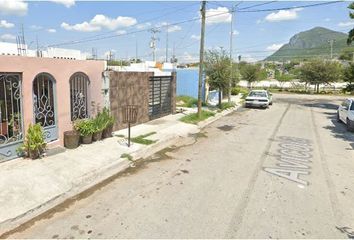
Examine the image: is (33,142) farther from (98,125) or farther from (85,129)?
(98,125)

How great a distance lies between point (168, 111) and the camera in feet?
59.7

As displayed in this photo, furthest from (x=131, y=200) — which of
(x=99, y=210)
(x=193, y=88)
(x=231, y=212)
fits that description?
(x=193, y=88)

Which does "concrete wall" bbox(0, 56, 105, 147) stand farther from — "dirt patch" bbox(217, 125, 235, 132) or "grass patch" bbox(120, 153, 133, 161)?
"dirt patch" bbox(217, 125, 235, 132)

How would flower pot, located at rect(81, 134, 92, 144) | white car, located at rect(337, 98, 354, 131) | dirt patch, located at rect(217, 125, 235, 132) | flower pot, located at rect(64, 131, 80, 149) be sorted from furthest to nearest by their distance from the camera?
dirt patch, located at rect(217, 125, 235, 132) < white car, located at rect(337, 98, 354, 131) < flower pot, located at rect(81, 134, 92, 144) < flower pot, located at rect(64, 131, 80, 149)

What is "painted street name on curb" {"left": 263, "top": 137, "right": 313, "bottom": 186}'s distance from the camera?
816 cm

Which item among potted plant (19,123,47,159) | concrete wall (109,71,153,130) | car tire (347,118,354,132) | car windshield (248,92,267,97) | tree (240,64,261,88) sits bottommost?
car tire (347,118,354,132)

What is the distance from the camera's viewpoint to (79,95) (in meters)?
10.6

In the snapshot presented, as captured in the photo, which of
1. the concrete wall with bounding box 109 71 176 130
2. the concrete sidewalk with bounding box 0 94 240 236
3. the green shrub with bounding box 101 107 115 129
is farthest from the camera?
the concrete wall with bounding box 109 71 176 130

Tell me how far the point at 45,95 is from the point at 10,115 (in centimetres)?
126

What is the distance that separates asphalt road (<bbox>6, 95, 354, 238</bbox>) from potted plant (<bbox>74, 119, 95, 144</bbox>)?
2490mm

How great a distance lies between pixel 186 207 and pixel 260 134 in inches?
337

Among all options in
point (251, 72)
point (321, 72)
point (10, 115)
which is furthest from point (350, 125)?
point (251, 72)

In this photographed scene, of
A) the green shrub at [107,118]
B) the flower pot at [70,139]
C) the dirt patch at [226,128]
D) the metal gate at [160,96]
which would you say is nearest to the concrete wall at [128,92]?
the green shrub at [107,118]

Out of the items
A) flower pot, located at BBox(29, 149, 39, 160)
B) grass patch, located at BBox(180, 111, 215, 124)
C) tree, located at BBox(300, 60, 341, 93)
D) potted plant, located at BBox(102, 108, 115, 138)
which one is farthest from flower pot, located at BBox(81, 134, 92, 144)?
tree, located at BBox(300, 60, 341, 93)
